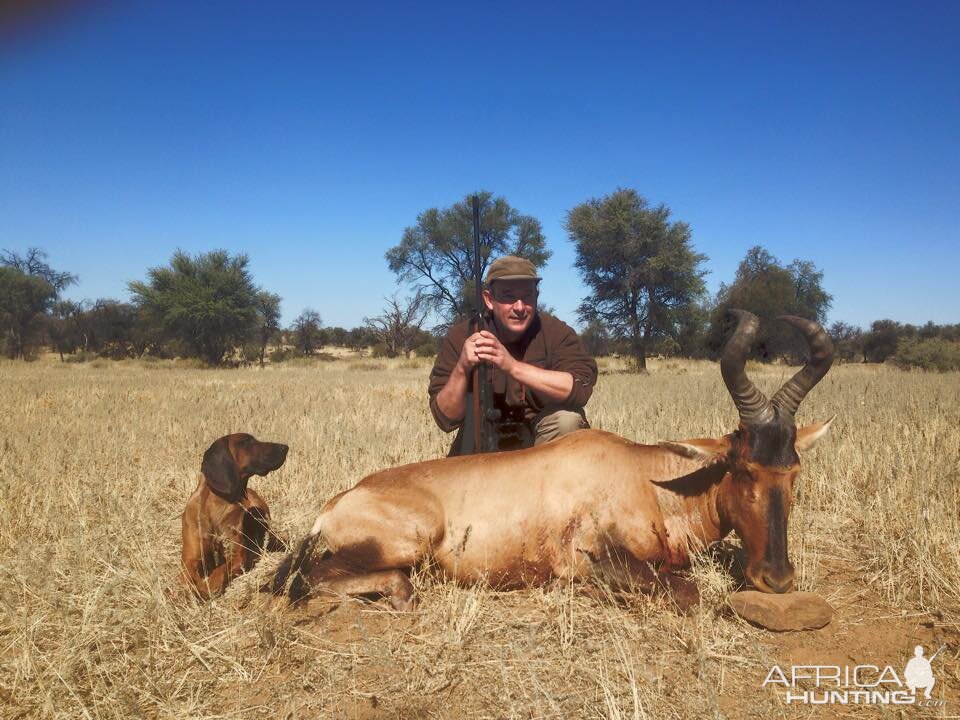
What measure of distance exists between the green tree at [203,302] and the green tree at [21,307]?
1052 centimetres

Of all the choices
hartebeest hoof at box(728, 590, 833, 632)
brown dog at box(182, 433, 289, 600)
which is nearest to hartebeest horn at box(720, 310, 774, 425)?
hartebeest hoof at box(728, 590, 833, 632)

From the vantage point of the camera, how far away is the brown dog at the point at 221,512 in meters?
3.17

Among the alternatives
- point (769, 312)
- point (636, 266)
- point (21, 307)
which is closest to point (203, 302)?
point (21, 307)

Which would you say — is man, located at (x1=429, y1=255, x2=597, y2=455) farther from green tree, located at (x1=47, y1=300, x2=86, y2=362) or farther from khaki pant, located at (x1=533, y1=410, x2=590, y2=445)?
green tree, located at (x1=47, y1=300, x2=86, y2=362)

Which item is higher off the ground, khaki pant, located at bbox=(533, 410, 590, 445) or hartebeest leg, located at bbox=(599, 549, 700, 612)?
khaki pant, located at bbox=(533, 410, 590, 445)

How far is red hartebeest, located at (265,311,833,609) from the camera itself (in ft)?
9.68

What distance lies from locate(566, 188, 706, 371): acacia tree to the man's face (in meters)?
21.1

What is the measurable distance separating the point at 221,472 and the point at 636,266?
80.0ft

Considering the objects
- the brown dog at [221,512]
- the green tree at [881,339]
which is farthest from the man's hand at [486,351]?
the green tree at [881,339]

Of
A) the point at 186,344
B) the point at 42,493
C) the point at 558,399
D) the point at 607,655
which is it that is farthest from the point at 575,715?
the point at 186,344

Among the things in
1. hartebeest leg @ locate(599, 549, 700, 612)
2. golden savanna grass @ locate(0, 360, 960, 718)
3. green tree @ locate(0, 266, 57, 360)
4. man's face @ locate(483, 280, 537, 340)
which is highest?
green tree @ locate(0, 266, 57, 360)

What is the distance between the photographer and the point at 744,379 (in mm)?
2764

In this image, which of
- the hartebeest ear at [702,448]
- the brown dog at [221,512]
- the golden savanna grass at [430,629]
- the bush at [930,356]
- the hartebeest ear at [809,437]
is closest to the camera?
the golden savanna grass at [430,629]

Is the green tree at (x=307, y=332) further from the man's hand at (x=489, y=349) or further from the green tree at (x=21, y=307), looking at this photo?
the man's hand at (x=489, y=349)
